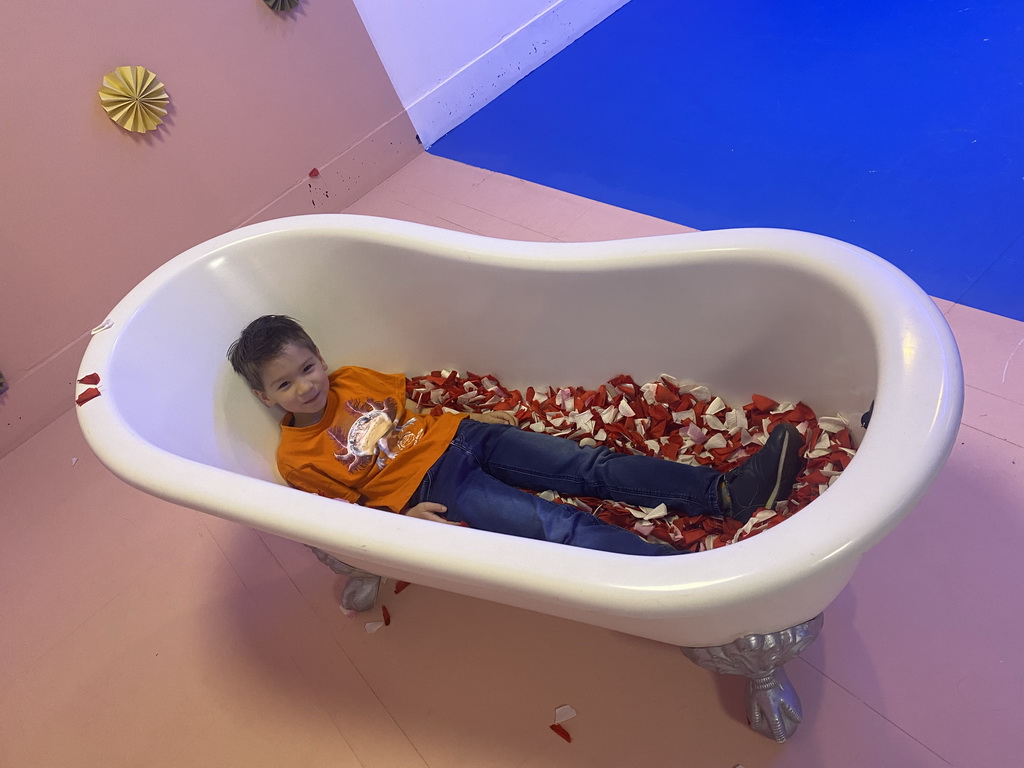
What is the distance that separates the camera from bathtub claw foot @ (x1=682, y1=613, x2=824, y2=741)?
896mm

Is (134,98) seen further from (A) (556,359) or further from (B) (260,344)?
(A) (556,359)

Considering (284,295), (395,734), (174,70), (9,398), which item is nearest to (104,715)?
(395,734)

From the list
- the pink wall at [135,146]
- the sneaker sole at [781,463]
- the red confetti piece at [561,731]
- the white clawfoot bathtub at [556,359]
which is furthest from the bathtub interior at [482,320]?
the pink wall at [135,146]

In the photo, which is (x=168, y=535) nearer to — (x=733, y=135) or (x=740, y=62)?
(x=733, y=135)

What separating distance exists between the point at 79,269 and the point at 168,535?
895mm

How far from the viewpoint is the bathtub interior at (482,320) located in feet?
3.65

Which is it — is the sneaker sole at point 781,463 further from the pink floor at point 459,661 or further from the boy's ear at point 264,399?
the boy's ear at point 264,399

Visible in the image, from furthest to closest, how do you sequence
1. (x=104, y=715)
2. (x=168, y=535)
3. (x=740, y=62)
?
(x=740, y=62) → (x=168, y=535) → (x=104, y=715)

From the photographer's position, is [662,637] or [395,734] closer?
[662,637]

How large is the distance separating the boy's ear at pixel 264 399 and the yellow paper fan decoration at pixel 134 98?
1.12 meters

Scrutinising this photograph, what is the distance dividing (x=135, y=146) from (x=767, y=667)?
209cm

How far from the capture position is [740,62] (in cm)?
254

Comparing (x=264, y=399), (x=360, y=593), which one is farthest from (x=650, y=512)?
(x=264, y=399)

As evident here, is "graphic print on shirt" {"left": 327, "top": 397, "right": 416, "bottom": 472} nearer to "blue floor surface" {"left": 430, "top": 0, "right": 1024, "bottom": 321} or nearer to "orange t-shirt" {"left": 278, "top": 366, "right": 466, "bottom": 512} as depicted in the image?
"orange t-shirt" {"left": 278, "top": 366, "right": 466, "bottom": 512}
